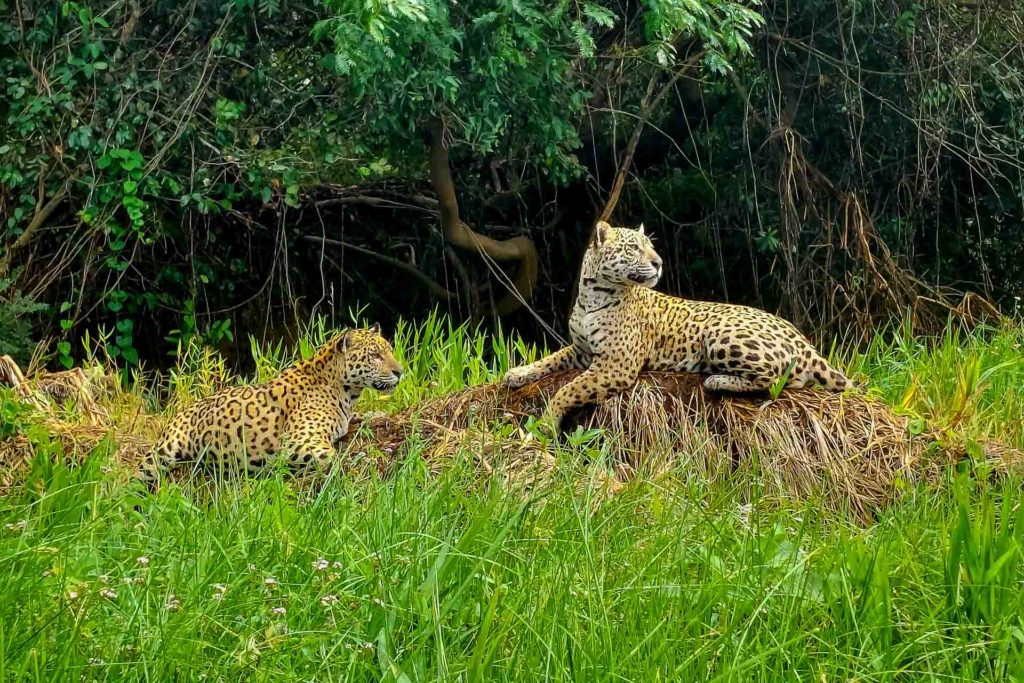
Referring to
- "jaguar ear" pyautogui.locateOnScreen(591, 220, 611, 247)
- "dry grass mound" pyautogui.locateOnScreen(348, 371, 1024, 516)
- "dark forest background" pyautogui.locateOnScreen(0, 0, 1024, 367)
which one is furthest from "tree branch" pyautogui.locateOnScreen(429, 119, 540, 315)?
"dry grass mound" pyautogui.locateOnScreen(348, 371, 1024, 516)

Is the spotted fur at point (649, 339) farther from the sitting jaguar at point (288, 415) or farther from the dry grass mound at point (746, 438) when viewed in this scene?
the sitting jaguar at point (288, 415)

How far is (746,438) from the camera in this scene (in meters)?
6.41

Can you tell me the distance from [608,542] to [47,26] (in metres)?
5.78

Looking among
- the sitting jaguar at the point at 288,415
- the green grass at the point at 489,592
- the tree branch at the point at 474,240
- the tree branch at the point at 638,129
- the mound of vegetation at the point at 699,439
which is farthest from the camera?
the tree branch at the point at 638,129

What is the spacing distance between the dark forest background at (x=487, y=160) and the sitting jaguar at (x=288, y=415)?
1.36 meters

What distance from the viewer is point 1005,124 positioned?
10.4 m

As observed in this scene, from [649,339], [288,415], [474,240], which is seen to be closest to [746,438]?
[649,339]

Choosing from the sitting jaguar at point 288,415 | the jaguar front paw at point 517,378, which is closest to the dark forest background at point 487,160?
the sitting jaguar at point 288,415

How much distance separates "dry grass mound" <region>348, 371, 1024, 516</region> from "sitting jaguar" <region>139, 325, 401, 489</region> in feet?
0.65

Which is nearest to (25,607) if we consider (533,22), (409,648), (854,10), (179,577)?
(179,577)

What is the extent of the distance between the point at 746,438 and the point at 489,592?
257cm

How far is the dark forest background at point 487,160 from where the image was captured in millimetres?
8578

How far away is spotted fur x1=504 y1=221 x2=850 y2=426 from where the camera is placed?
6543 mm

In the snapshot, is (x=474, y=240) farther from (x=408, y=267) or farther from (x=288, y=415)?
(x=288, y=415)
